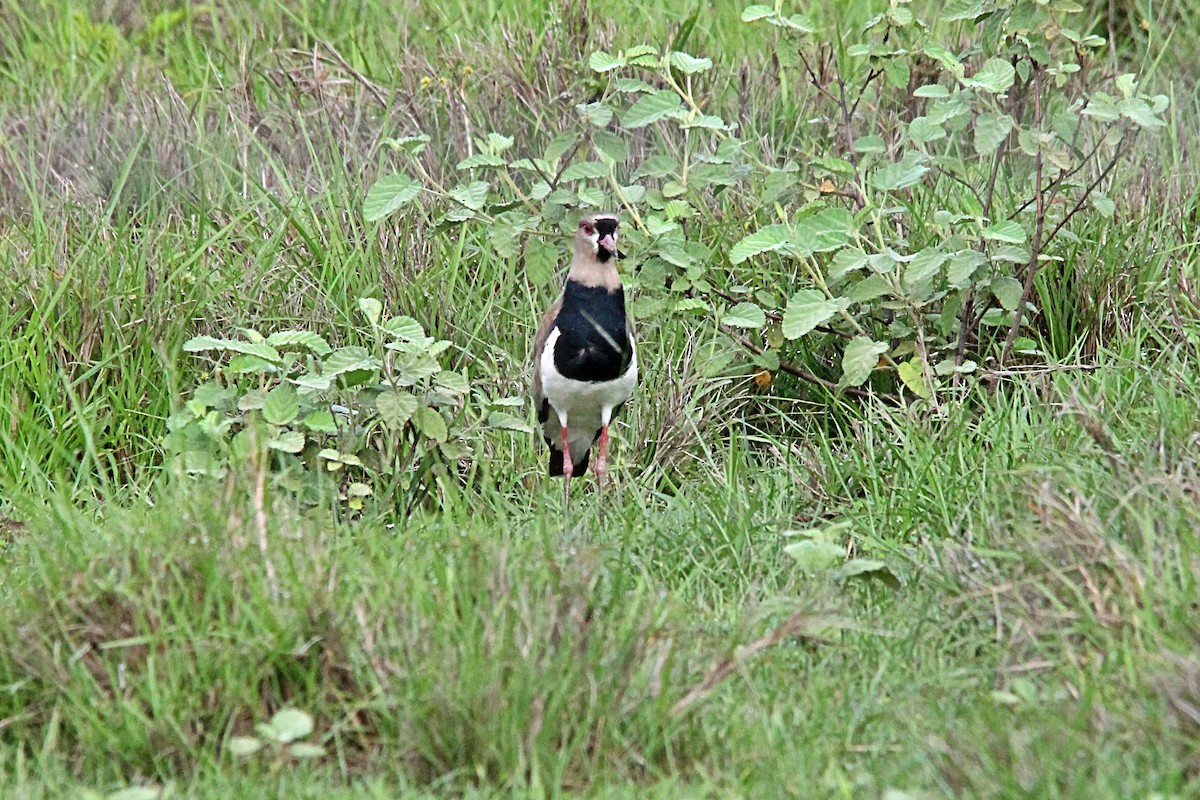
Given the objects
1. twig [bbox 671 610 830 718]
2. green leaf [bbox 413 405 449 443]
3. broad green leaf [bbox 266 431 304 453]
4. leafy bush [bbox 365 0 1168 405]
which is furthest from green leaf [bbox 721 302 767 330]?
twig [bbox 671 610 830 718]

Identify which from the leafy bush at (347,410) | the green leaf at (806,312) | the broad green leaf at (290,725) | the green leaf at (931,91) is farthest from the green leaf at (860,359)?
the broad green leaf at (290,725)

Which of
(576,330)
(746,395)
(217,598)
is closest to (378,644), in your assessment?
(217,598)

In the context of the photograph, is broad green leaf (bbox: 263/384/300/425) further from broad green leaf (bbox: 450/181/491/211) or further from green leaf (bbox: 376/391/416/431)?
broad green leaf (bbox: 450/181/491/211)

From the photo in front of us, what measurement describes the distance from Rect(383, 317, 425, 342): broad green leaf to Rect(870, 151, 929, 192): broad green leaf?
1371 millimetres

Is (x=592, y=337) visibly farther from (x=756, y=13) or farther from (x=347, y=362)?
(x=756, y=13)

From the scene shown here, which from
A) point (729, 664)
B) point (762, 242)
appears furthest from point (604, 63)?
point (729, 664)

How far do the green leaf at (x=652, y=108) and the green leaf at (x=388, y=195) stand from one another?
0.66 meters

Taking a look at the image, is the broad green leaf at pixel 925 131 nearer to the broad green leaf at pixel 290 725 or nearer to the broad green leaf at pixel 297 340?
the broad green leaf at pixel 297 340

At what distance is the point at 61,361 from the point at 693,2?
3.41 m

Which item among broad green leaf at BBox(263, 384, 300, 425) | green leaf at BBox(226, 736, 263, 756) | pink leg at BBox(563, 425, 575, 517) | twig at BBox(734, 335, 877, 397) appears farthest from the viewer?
twig at BBox(734, 335, 877, 397)

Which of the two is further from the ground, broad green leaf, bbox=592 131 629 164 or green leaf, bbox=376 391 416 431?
broad green leaf, bbox=592 131 629 164

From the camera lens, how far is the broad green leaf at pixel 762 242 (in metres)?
4.64

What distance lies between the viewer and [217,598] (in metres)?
3.21

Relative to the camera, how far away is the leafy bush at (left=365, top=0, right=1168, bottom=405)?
4660mm
